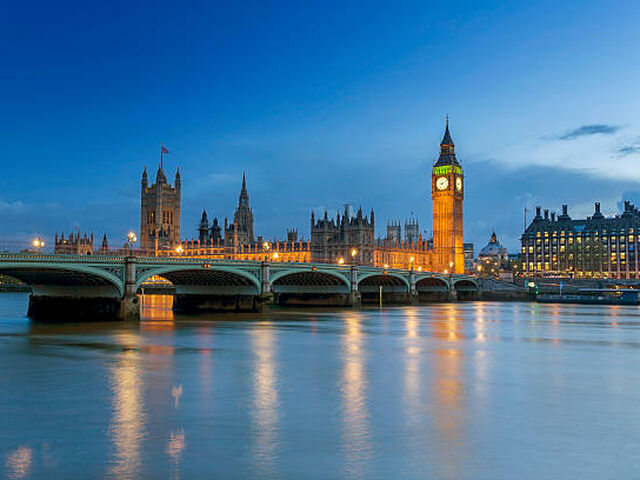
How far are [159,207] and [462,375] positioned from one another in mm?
163987

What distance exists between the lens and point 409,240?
641 ft

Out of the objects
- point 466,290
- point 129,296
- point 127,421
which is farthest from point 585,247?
point 127,421

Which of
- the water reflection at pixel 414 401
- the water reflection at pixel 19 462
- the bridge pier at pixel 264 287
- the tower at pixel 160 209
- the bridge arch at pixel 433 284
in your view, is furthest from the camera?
the tower at pixel 160 209

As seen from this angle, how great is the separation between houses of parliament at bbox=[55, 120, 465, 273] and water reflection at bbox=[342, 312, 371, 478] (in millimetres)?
78948

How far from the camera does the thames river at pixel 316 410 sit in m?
11.1

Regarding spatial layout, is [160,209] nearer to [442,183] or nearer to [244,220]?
[244,220]

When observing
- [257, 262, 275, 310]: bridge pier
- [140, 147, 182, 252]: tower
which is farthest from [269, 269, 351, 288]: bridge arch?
[140, 147, 182, 252]: tower

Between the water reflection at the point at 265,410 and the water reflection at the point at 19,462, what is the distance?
12.5ft

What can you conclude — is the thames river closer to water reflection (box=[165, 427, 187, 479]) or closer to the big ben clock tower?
water reflection (box=[165, 427, 187, 479])

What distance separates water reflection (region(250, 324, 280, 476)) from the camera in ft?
37.7

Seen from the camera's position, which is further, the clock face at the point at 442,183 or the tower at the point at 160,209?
the tower at the point at 160,209

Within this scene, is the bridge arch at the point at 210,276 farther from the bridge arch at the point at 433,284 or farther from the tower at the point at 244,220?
the tower at the point at 244,220

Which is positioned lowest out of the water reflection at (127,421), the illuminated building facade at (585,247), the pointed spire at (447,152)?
the water reflection at (127,421)

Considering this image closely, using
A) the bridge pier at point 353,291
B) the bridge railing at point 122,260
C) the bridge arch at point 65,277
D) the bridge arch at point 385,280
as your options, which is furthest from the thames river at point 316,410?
the bridge arch at point 385,280
